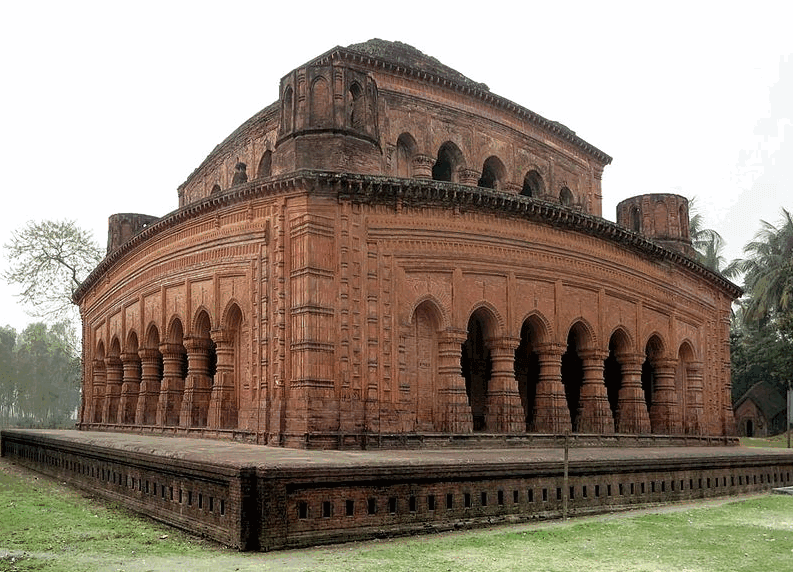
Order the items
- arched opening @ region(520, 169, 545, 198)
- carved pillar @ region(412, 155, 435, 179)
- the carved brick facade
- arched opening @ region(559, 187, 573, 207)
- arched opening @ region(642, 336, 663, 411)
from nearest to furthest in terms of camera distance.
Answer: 1. the carved brick facade
2. carved pillar @ region(412, 155, 435, 179)
3. arched opening @ region(642, 336, 663, 411)
4. arched opening @ region(520, 169, 545, 198)
5. arched opening @ region(559, 187, 573, 207)

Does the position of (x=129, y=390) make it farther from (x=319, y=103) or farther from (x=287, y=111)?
(x=319, y=103)

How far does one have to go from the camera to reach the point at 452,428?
15.6 meters

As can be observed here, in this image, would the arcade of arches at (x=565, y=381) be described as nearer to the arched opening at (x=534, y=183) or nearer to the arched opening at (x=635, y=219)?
the arched opening at (x=635, y=219)

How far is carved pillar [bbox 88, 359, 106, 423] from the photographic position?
25.0m

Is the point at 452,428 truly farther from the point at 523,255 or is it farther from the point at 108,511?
the point at 108,511

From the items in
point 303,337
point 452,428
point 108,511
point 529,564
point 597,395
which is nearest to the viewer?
point 529,564

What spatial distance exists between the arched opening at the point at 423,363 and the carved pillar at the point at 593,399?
14.6 feet

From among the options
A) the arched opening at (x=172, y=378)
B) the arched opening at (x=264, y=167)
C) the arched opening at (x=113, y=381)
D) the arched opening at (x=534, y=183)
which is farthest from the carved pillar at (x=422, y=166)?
the arched opening at (x=113, y=381)

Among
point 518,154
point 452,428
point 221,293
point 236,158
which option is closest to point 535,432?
point 452,428

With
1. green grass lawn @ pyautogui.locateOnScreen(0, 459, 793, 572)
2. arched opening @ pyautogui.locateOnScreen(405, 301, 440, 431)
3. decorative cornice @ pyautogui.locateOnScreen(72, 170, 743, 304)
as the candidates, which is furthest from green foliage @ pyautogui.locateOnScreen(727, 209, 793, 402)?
green grass lawn @ pyautogui.locateOnScreen(0, 459, 793, 572)

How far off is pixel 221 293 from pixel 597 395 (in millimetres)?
8597

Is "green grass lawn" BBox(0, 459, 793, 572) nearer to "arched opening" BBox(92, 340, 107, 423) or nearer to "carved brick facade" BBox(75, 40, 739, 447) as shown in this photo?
"carved brick facade" BBox(75, 40, 739, 447)

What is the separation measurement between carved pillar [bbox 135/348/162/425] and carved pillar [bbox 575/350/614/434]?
10.3 m

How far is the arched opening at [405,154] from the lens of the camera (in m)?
20.2
